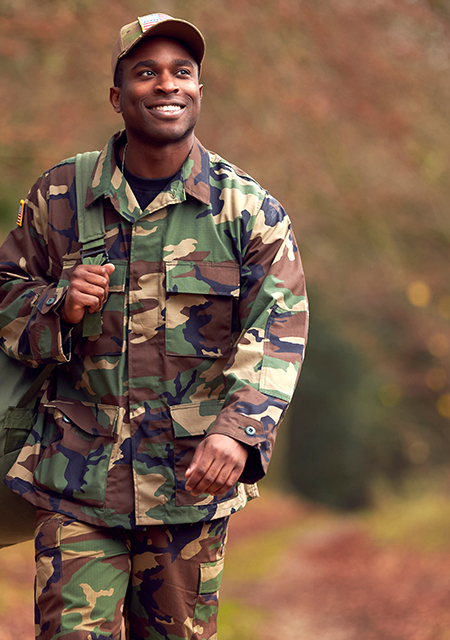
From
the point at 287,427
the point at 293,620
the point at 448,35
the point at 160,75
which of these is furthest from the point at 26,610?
the point at 448,35

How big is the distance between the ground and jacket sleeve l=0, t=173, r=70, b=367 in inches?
91.5

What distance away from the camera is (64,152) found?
6043 millimetres

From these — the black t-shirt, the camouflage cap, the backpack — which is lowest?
the backpack

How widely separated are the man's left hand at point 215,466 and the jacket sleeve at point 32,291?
52 cm

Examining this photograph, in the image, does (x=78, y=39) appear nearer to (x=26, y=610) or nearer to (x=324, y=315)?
(x=324, y=315)

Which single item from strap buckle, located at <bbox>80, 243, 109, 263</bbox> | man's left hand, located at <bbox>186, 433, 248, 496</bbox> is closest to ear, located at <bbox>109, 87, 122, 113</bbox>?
strap buckle, located at <bbox>80, 243, 109, 263</bbox>

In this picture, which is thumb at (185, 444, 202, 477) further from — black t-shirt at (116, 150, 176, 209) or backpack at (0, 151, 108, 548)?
black t-shirt at (116, 150, 176, 209)

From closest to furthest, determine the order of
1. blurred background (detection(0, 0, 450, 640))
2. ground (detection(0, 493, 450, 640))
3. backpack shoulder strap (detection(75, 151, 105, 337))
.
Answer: backpack shoulder strap (detection(75, 151, 105, 337)), ground (detection(0, 493, 450, 640)), blurred background (detection(0, 0, 450, 640))

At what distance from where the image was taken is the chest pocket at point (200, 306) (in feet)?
8.05

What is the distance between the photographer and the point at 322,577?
18.2 feet

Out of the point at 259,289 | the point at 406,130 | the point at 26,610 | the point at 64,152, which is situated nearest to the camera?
the point at 259,289

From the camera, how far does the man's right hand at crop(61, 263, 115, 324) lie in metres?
2.33

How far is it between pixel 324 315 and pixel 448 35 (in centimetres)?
223

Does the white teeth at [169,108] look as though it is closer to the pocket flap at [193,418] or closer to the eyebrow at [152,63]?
the eyebrow at [152,63]
